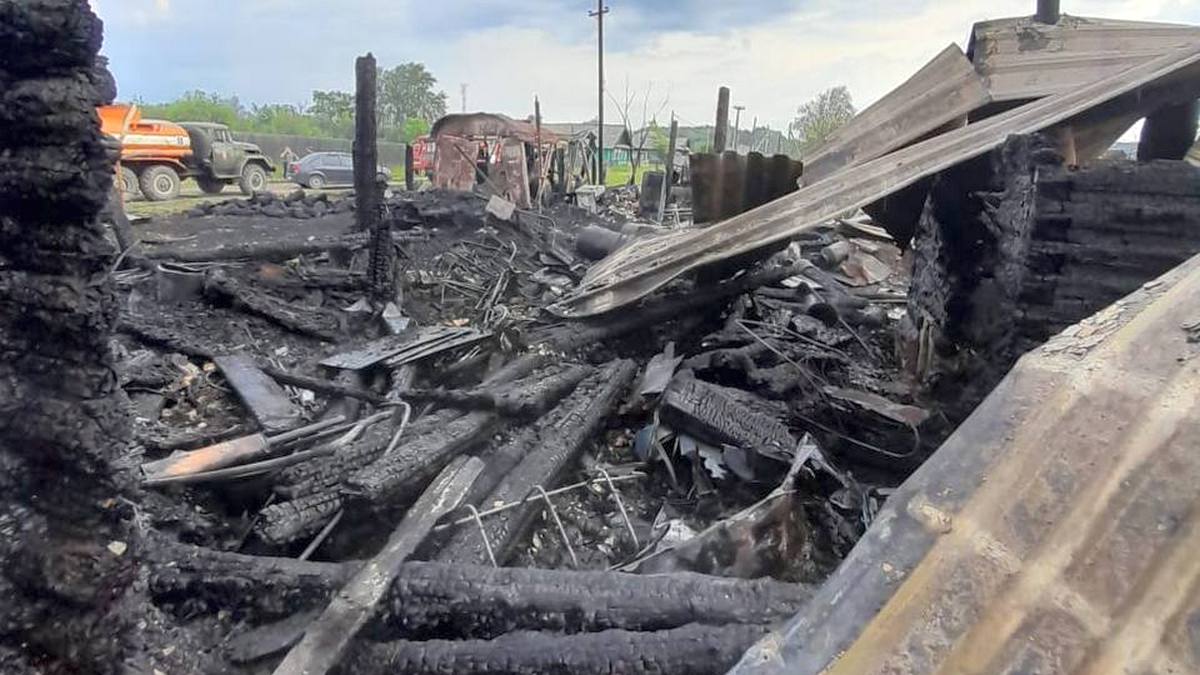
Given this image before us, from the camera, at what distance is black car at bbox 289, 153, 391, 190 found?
2458 centimetres

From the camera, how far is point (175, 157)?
17.2m

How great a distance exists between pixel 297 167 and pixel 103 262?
25.7m

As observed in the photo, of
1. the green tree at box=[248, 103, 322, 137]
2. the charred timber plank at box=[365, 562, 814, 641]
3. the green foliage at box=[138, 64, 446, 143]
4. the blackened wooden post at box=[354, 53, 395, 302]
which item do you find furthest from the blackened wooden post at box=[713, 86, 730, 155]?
the green tree at box=[248, 103, 322, 137]

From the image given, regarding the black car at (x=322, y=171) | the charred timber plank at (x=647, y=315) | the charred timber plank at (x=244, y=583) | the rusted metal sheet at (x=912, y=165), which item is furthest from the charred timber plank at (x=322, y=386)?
the black car at (x=322, y=171)

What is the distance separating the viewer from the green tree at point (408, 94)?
60844 millimetres

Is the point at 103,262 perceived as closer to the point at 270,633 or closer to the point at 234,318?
the point at 270,633

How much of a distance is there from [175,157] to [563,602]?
18.6m

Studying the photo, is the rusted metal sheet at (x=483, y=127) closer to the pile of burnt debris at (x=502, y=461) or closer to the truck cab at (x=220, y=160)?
the truck cab at (x=220, y=160)

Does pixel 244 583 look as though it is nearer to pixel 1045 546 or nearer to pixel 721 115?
pixel 1045 546

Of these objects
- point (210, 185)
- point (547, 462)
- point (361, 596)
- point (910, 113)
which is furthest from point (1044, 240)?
point (210, 185)

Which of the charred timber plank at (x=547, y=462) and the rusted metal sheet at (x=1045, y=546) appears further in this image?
the charred timber plank at (x=547, y=462)

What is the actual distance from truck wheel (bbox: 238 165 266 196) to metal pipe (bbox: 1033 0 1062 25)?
62.9ft

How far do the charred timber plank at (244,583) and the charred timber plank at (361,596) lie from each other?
11cm

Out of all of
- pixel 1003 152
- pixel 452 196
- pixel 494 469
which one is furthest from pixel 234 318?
pixel 452 196
